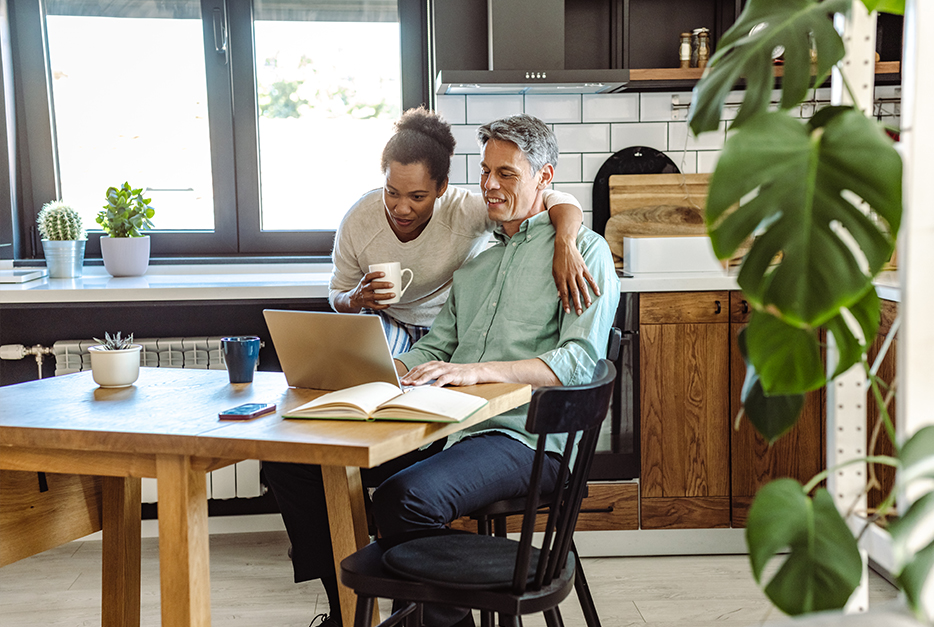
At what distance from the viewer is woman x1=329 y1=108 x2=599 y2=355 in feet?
7.62

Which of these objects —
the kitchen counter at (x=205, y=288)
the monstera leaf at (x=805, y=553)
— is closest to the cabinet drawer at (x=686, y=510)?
the kitchen counter at (x=205, y=288)

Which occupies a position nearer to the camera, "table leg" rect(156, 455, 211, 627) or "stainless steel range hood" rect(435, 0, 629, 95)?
"table leg" rect(156, 455, 211, 627)

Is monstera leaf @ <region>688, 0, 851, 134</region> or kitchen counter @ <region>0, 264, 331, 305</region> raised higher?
monstera leaf @ <region>688, 0, 851, 134</region>

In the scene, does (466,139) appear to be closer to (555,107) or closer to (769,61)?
A: (555,107)

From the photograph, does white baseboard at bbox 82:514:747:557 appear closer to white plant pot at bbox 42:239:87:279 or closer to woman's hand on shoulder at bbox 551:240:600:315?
white plant pot at bbox 42:239:87:279

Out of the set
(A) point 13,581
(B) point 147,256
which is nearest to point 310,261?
(B) point 147,256

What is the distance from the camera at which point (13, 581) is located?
2.70 meters

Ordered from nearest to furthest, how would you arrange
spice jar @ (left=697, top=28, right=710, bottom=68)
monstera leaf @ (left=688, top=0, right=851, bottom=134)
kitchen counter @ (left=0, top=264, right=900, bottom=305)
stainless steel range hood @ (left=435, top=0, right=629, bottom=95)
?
monstera leaf @ (left=688, top=0, right=851, bottom=134), kitchen counter @ (left=0, top=264, right=900, bottom=305), stainless steel range hood @ (left=435, top=0, right=629, bottom=95), spice jar @ (left=697, top=28, right=710, bottom=68)

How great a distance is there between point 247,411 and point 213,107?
7.07ft

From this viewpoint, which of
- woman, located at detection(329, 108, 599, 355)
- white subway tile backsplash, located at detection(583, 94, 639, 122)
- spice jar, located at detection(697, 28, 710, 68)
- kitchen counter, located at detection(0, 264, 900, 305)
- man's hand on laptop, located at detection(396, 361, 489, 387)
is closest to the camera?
man's hand on laptop, located at detection(396, 361, 489, 387)

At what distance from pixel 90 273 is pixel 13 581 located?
3.82 ft

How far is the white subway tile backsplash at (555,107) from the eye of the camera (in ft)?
10.8

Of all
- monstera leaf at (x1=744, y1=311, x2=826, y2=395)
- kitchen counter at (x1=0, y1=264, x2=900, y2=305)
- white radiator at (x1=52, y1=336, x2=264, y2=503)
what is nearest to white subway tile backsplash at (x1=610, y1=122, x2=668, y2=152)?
kitchen counter at (x1=0, y1=264, x2=900, y2=305)

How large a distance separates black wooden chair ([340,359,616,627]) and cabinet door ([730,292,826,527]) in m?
1.43
